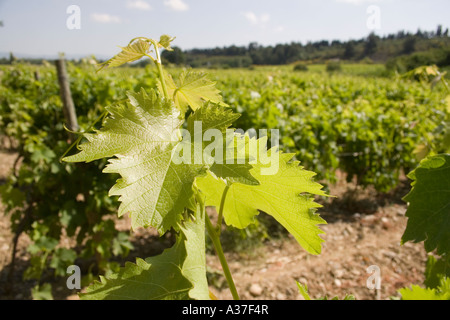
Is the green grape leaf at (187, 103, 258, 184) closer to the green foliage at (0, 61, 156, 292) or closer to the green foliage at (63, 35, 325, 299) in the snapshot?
the green foliage at (63, 35, 325, 299)

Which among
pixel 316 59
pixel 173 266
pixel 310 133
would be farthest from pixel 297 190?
pixel 316 59

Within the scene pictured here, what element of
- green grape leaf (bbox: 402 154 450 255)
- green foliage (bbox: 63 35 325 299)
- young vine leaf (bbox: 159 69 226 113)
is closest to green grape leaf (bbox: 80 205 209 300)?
green foliage (bbox: 63 35 325 299)

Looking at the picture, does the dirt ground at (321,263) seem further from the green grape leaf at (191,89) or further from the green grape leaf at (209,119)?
the green grape leaf at (209,119)

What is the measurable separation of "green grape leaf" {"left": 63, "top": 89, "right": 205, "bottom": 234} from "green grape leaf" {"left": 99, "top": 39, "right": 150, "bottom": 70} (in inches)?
4.4

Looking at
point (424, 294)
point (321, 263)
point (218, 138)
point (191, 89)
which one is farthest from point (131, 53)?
point (321, 263)

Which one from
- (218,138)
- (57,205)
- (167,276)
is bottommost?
(57,205)

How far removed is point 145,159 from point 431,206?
77cm

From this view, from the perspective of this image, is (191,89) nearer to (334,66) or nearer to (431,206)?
(431,206)

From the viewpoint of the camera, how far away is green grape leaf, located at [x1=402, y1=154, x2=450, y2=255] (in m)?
0.92

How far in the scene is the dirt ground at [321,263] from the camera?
3.78 m

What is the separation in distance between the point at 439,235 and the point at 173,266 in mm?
701

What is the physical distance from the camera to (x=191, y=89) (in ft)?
2.70

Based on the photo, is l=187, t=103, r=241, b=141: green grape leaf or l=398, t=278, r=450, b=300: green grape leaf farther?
l=187, t=103, r=241, b=141: green grape leaf

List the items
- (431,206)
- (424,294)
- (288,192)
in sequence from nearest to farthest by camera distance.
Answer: (424,294) → (288,192) → (431,206)
